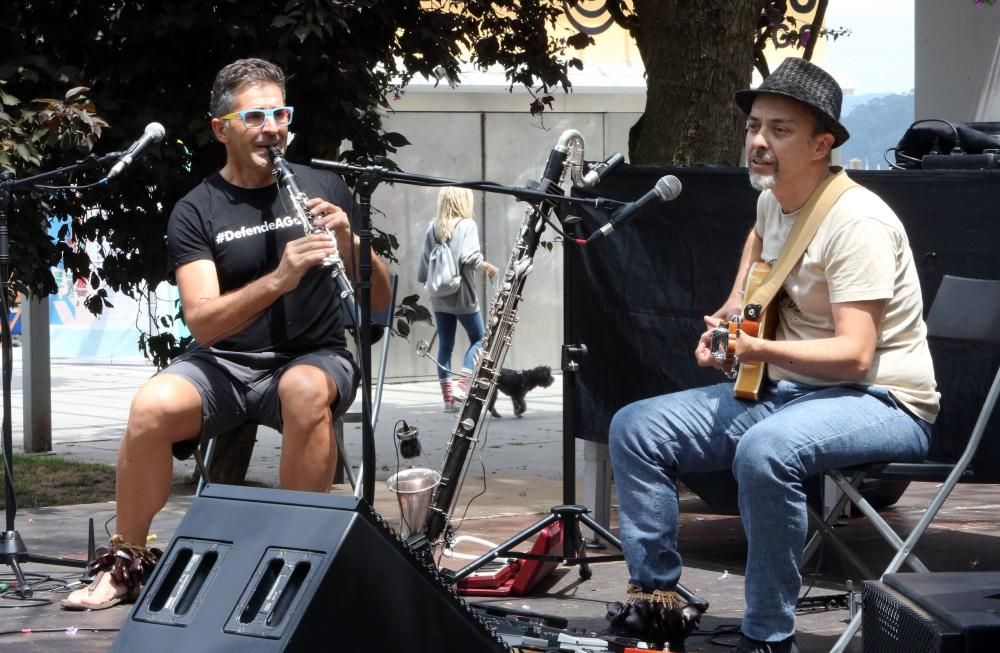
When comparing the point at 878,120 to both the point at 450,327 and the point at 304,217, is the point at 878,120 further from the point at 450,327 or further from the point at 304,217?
the point at 304,217

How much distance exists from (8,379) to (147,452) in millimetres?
605

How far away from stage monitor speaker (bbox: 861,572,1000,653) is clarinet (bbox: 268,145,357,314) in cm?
159

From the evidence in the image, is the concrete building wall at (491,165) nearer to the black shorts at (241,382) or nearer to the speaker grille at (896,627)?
the black shorts at (241,382)

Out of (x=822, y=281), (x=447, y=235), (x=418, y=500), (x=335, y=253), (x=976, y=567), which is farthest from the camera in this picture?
(x=447, y=235)

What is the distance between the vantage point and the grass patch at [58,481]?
661 cm

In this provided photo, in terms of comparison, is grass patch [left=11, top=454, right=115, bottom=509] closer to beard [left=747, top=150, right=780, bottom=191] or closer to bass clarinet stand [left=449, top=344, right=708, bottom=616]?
bass clarinet stand [left=449, top=344, right=708, bottom=616]

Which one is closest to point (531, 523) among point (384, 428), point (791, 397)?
point (791, 397)

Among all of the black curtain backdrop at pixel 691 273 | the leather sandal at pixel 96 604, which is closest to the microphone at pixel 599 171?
the black curtain backdrop at pixel 691 273

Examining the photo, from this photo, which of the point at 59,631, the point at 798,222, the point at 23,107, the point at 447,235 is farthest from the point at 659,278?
the point at 447,235

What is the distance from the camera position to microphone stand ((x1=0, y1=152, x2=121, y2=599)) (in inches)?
164

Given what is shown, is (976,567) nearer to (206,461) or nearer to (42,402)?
(206,461)

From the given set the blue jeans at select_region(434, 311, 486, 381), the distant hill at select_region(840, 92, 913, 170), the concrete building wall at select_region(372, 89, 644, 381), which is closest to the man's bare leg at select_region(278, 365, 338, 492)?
the blue jeans at select_region(434, 311, 486, 381)

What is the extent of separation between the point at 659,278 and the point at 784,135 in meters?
1.19

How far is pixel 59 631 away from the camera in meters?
3.90
